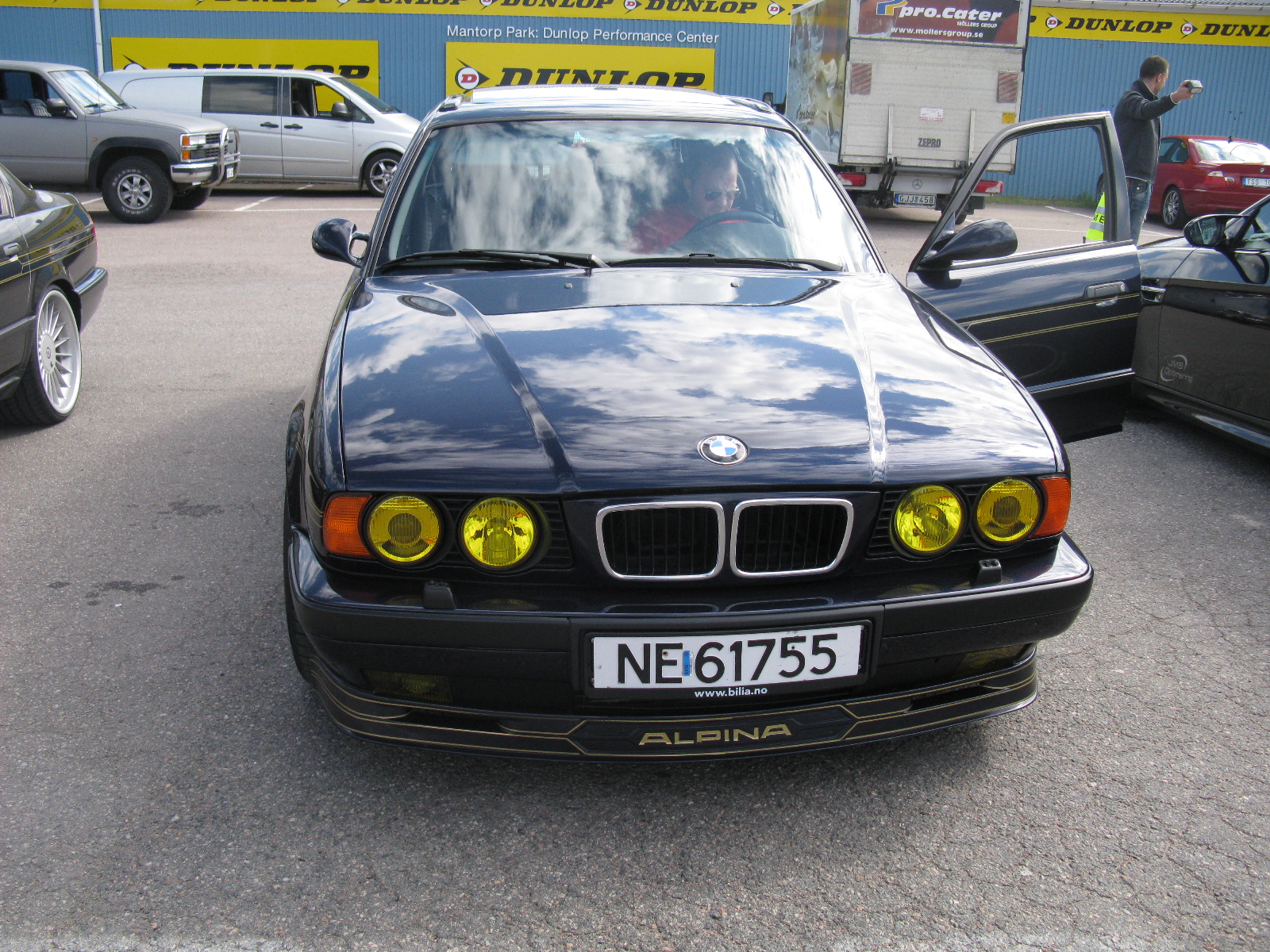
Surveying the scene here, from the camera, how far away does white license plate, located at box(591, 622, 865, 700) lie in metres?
2.08

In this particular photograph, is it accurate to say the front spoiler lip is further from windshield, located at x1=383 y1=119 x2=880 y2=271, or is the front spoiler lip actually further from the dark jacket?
the dark jacket

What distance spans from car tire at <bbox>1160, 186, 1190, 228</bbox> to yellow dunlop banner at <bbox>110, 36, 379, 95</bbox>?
13.8m

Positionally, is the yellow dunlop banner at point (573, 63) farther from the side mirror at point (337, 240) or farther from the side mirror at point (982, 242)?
the side mirror at point (982, 242)

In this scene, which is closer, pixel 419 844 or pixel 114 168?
pixel 419 844

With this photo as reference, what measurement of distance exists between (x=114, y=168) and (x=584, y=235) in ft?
35.7

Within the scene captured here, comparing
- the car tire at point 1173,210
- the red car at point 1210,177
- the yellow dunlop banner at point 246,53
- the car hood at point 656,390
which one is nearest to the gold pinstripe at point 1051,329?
the car hood at point 656,390

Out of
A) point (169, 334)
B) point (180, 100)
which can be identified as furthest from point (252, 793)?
point (180, 100)

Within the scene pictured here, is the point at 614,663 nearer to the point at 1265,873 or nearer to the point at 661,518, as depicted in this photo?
the point at 661,518

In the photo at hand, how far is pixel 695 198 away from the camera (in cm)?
335

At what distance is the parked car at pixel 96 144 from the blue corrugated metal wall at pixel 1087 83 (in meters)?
14.9

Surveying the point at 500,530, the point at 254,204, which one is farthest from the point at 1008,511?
the point at 254,204

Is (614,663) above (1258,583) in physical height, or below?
above

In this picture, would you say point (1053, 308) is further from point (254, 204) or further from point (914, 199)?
point (254, 204)

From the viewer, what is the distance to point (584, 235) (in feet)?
10.5
